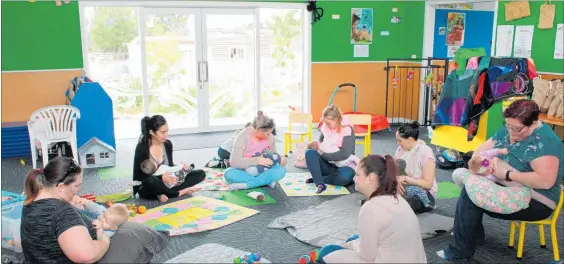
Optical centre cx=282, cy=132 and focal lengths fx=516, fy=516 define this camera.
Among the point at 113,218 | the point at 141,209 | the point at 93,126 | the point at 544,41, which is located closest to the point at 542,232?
the point at 113,218

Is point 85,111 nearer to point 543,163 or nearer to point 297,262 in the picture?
point 297,262

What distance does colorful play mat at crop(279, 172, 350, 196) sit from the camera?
5.10 metres

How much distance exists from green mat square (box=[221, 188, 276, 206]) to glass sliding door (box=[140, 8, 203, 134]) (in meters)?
3.29

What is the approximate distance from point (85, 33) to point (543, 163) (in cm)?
629

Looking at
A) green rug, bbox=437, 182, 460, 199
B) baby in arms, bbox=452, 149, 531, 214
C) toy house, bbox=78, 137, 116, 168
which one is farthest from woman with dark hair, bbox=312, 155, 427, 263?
toy house, bbox=78, 137, 116, 168

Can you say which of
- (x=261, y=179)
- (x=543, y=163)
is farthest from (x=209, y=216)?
(x=543, y=163)

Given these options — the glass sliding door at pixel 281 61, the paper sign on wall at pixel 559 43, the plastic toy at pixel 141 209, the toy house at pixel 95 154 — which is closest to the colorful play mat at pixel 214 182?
the plastic toy at pixel 141 209

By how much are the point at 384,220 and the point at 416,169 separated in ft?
5.44

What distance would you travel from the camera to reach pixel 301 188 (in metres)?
5.26

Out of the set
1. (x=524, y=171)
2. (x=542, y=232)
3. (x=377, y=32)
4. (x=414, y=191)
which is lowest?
(x=542, y=232)

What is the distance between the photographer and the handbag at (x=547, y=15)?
6.48 meters

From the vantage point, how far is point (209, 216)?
4.41 metres

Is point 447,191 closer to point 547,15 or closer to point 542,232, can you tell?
point 542,232

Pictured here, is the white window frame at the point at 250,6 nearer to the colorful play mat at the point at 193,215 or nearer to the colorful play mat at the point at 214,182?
the colorful play mat at the point at 214,182
